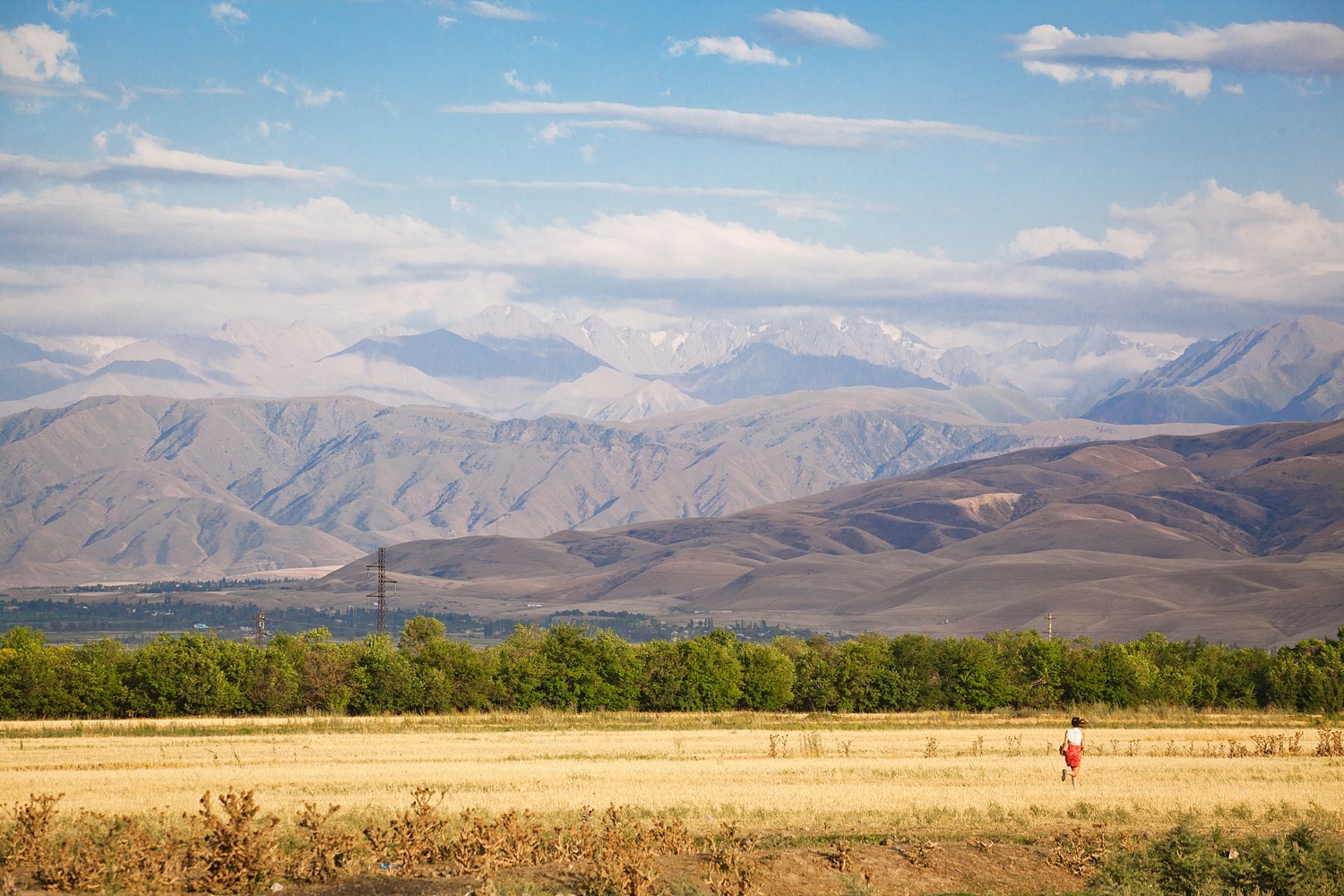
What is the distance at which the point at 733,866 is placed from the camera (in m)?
28.9

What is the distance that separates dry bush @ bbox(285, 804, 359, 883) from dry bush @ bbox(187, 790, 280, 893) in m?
0.52

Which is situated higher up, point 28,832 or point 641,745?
point 28,832

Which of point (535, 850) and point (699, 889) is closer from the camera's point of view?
point (699, 889)

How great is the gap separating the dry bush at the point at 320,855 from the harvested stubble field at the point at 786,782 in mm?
788

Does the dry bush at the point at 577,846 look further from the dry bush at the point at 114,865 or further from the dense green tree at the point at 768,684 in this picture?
the dense green tree at the point at 768,684

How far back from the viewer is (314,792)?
42.4m

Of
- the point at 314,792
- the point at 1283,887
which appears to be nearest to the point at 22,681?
the point at 314,792

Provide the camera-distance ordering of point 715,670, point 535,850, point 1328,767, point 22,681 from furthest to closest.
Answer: point 715,670 < point 22,681 < point 1328,767 < point 535,850

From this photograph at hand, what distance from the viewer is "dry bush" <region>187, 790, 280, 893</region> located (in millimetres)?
27953

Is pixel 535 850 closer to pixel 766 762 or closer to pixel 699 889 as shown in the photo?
pixel 699 889

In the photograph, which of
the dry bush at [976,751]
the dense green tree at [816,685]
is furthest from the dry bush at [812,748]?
the dense green tree at [816,685]

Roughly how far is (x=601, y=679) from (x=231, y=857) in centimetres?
6269

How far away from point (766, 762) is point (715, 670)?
124ft

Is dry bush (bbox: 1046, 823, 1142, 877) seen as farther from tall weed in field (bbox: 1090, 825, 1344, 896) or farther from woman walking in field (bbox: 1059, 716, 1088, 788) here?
woman walking in field (bbox: 1059, 716, 1088, 788)
